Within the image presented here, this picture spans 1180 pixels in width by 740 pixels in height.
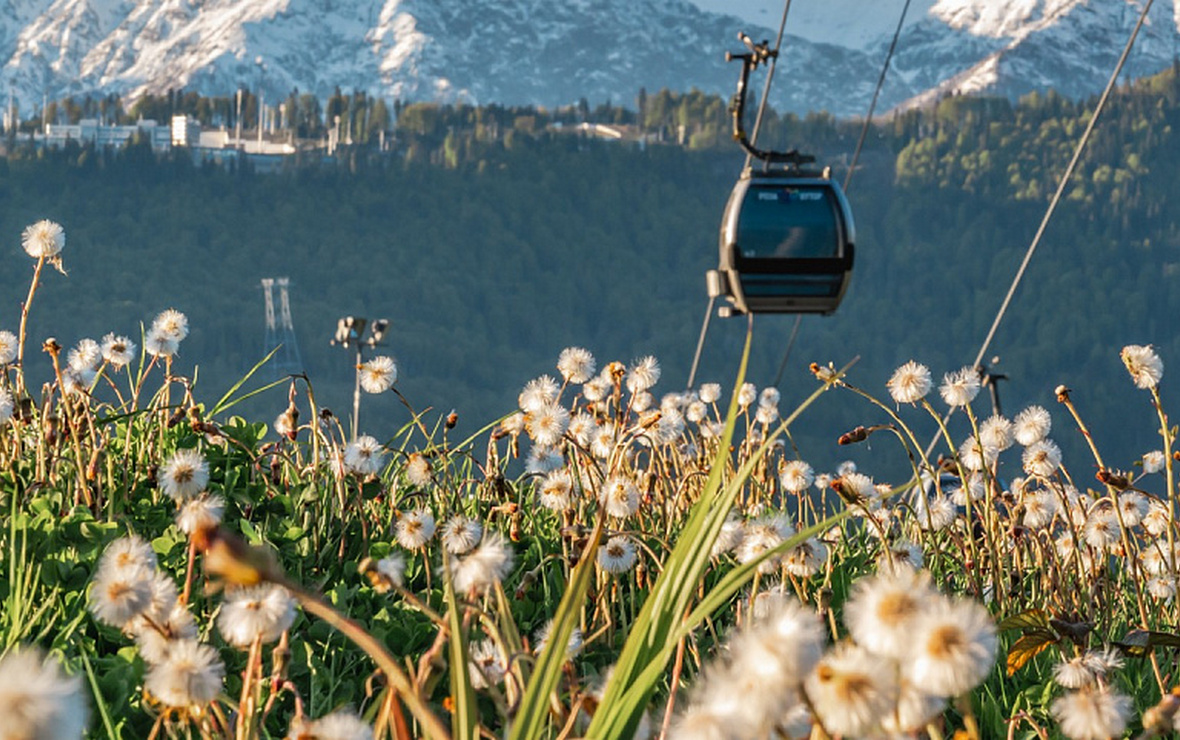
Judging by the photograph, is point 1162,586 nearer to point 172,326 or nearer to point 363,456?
point 363,456

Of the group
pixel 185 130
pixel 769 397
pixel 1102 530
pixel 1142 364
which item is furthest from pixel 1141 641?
pixel 185 130

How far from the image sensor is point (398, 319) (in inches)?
3546

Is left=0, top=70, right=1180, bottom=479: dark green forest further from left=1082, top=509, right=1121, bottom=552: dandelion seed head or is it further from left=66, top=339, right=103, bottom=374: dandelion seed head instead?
left=1082, top=509, right=1121, bottom=552: dandelion seed head

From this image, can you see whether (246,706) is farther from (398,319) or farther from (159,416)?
(398,319)

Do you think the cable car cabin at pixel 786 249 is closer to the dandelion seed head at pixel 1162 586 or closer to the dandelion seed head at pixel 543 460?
the dandelion seed head at pixel 543 460

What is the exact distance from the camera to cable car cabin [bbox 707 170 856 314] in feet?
11.8

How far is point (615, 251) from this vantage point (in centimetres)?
10050

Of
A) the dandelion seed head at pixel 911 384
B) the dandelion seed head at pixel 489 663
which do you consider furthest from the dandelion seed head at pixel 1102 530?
the dandelion seed head at pixel 489 663

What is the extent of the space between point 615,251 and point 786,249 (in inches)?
3828

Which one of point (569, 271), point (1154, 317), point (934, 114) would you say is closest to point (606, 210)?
point (569, 271)

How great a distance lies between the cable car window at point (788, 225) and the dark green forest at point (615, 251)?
66906mm

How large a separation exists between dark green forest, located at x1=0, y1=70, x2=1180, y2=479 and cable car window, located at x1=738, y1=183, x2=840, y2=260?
6691cm

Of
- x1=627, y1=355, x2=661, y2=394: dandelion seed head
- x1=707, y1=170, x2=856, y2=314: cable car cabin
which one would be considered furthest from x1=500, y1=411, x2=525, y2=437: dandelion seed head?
x1=707, y1=170, x2=856, y2=314: cable car cabin

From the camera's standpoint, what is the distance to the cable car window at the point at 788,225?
3.62 metres
